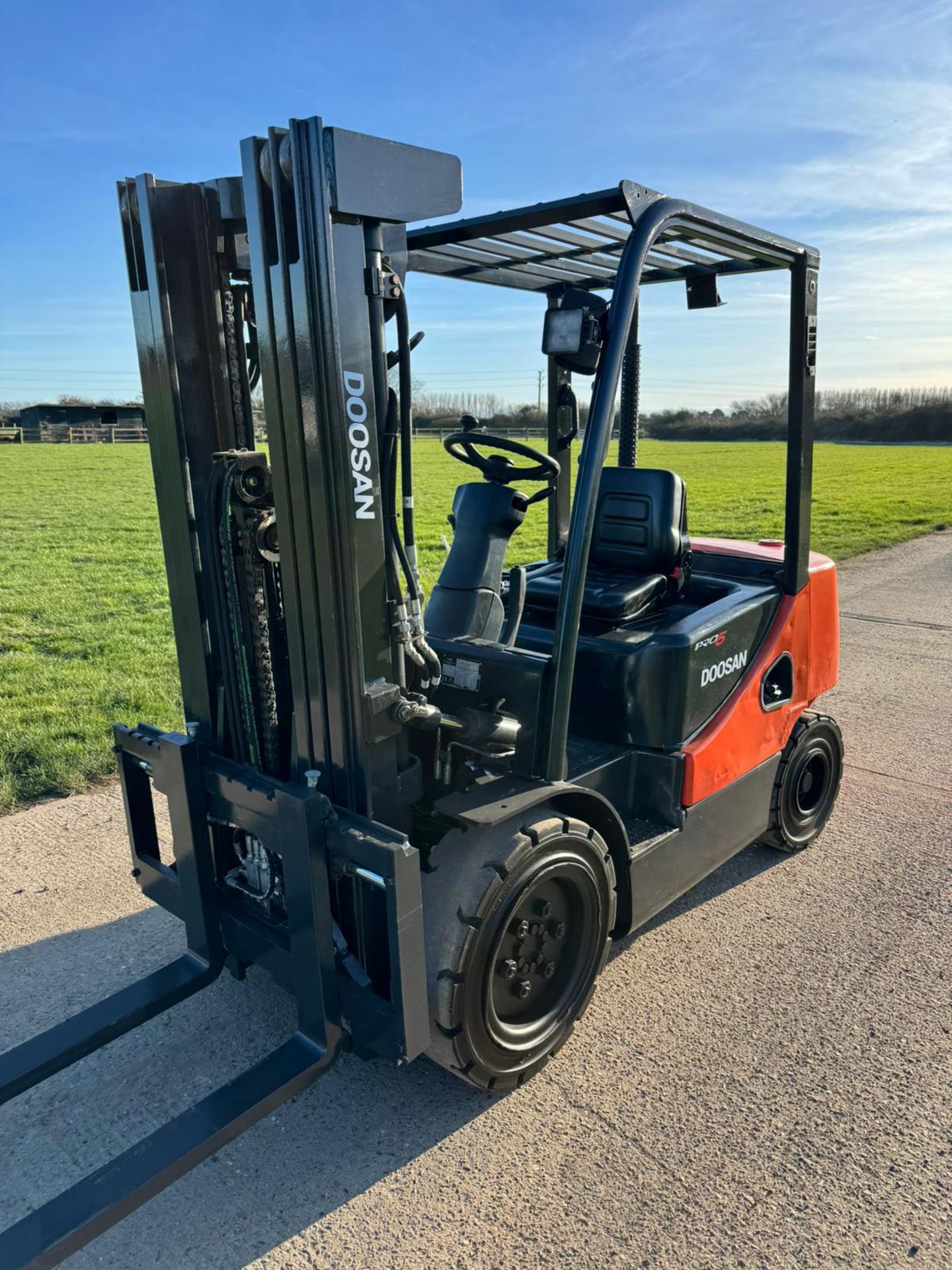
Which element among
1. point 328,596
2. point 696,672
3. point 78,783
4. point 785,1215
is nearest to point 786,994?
point 785,1215

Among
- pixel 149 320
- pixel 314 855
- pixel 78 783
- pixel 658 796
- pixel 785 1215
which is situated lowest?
pixel 785 1215

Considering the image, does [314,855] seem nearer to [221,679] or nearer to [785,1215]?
[221,679]

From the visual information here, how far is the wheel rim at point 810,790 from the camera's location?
4.40 m

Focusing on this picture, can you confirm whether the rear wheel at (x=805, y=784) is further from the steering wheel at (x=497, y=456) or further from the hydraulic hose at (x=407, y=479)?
the hydraulic hose at (x=407, y=479)

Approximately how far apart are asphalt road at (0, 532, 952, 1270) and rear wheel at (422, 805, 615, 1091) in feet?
0.61

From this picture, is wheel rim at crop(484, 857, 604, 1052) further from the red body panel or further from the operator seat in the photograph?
the operator seat

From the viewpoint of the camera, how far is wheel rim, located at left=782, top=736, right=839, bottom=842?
440 centimetres

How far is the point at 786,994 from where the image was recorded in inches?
135

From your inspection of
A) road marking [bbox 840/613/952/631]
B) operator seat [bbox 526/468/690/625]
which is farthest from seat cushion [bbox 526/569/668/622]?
road marking [bbox 840/613/952/631]

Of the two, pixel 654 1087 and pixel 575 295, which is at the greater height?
pixel 575 295

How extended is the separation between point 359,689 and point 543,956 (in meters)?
1.14

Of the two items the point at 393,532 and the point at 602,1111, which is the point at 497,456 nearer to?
the point at 393,532

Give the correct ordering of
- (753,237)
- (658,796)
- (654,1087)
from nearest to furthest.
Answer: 1. (654,1087)
2. (753,237)
3. (658,796)

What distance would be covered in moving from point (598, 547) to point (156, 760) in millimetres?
2107
